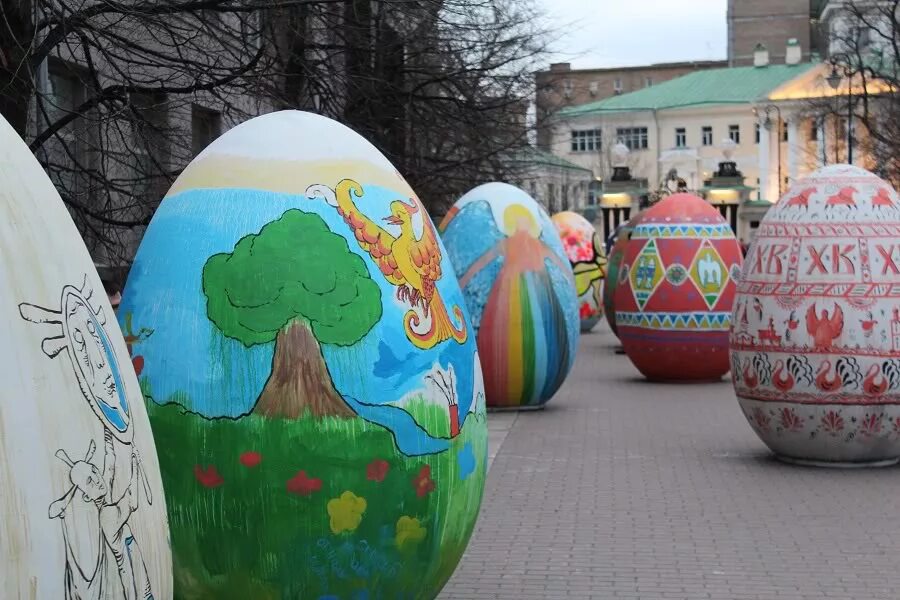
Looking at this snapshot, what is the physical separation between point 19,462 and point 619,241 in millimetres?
19645

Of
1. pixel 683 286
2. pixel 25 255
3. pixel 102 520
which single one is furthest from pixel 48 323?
pixel 683 286

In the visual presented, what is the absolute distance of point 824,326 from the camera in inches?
434

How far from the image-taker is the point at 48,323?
2.90 metres

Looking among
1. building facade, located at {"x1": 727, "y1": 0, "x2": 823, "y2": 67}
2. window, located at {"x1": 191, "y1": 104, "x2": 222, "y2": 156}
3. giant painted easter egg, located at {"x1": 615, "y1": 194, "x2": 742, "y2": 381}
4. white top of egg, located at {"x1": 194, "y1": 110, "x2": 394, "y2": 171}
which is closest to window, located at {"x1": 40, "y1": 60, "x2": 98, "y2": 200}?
window, located at {"x1": 191, "y1": 104, "x2": 222, "y2": 156}

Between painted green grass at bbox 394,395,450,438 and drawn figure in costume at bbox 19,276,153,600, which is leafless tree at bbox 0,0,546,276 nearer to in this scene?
painted green grass at bbox 394,395,450,438

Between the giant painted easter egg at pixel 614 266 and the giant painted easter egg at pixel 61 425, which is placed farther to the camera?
the giant painted easter egg at pixel 614 266

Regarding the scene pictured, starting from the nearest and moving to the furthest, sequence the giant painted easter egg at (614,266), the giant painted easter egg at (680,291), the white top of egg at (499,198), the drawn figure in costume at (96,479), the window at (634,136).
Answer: the drawn figure in costume at (96,479) < the white top of egg at (499,198) < the giant painted easter egg at (680,291) < the giant painted easter egg at (614,266) < the window at (634,136)

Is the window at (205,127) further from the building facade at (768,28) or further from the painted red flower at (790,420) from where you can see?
the building facade at (768,28)

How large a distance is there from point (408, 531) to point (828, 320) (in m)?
6.12

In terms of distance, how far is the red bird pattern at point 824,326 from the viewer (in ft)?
36.0

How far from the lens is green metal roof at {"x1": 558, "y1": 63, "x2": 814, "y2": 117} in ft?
284

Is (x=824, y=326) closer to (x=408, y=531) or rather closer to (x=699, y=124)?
(x=408, y=531)

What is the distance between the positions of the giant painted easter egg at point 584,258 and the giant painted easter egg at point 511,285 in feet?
39.8

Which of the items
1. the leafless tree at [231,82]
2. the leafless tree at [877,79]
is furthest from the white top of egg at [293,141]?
the leafless tree at [877,79]
